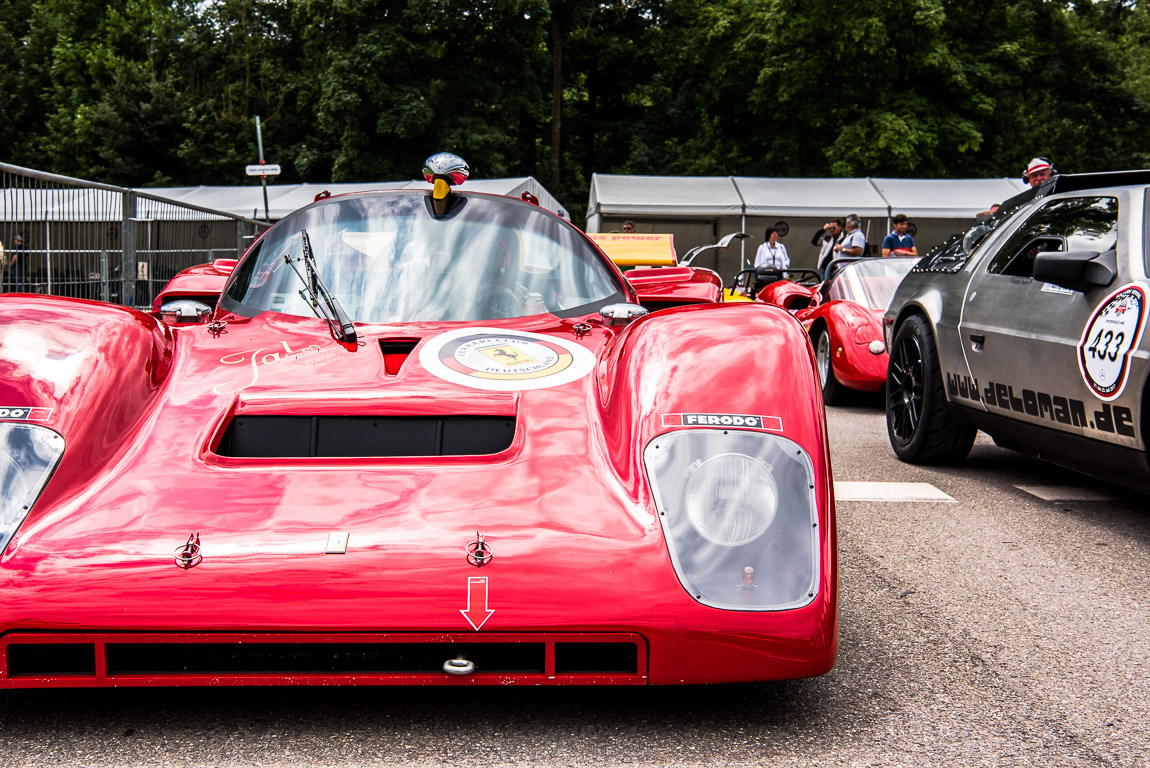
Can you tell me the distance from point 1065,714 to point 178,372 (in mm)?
2364

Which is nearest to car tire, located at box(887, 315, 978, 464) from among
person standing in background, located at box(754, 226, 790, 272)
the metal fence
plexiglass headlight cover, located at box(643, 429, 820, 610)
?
plexiglass headlight cover, located at box(643, 429, 820, 610)

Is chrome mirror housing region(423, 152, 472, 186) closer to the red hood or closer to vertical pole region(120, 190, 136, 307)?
the red hood

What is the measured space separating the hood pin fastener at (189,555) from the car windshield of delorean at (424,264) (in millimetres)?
1316

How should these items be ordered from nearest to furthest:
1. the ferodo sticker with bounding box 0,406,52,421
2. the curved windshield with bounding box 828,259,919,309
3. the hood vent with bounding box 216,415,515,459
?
the ferodo sticker with bounding box 0,406,52,421
the hood vent with bounding box 216,415,515,459
the curved windshield with bounding box 828,259,919,309

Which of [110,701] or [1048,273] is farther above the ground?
[1048,273]

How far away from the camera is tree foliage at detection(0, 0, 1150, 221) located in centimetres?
3091

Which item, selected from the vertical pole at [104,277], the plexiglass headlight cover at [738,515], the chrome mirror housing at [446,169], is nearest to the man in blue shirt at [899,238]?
the vertical pole at [104,277]

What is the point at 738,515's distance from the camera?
2.25m

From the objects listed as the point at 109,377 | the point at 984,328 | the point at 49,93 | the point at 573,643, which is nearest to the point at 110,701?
the point at 109,377

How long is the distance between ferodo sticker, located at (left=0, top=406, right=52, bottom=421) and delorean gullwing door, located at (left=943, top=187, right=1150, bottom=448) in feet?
11.4

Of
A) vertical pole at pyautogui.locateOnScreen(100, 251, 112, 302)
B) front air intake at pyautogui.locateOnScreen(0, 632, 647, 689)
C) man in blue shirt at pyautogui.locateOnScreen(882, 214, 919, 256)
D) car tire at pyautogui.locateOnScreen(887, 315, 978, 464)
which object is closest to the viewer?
front air intake at pyautogui.locateOnScreen(0, 632, 647, 689)

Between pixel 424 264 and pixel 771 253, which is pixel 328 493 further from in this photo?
pixel 771 253

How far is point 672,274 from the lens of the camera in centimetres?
409

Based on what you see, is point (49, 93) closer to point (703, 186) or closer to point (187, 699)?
point (703, 186)
